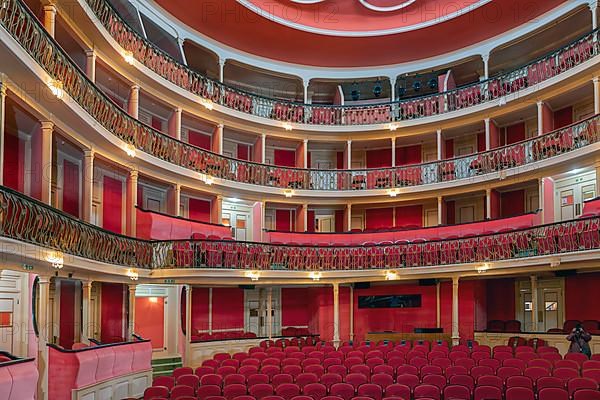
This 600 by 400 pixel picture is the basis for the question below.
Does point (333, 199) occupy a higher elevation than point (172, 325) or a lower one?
higher

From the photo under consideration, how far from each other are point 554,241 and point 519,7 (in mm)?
9157

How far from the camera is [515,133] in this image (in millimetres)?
22609

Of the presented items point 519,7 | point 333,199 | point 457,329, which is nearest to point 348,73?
point 333,199

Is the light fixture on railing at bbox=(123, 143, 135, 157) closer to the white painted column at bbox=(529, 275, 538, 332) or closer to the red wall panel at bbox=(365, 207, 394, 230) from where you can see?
the red wall panel at bbox=(365, 207, 394, 230)

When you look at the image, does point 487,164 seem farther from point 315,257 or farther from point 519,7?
point 315,257

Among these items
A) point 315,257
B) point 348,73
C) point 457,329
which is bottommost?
point 457,329

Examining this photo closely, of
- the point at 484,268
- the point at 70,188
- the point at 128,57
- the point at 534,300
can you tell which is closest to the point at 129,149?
the point at 70,188

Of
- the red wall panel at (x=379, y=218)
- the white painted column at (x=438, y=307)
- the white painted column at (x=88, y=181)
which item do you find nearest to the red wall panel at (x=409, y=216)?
the red wall panel at (x=379, y=218)

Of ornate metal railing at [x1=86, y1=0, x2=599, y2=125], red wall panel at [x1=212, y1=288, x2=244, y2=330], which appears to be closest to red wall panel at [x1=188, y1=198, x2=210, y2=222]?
red wall panel at [x1=212, y1=288, x2=244, y2=330]

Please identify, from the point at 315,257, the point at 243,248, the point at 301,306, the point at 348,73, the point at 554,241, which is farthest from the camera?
the point at 348,73

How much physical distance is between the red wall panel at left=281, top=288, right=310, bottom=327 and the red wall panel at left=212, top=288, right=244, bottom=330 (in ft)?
5.77

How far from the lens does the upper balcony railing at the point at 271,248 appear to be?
1007 cm

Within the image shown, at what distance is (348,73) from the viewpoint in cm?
2583

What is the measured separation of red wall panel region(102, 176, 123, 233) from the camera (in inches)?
680
